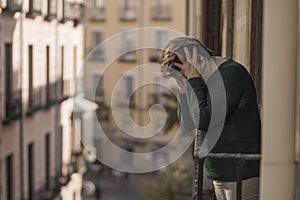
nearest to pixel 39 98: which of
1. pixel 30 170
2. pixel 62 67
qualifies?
pixel 30 170

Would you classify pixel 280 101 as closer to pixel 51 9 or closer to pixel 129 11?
pixel 51 9

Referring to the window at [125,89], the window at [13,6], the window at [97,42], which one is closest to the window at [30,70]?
the window at [13,6]

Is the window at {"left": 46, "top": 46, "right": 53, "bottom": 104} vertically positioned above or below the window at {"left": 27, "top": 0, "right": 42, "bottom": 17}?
below

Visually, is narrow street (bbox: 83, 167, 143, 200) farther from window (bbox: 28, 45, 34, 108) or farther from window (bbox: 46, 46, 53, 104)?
window (bbox: 28, 45, 34, 108)

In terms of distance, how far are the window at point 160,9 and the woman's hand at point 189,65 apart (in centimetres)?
2516

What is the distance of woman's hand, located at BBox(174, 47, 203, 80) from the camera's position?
3443 millimetres

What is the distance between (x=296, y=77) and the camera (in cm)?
271

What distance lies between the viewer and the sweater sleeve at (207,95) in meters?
3.33

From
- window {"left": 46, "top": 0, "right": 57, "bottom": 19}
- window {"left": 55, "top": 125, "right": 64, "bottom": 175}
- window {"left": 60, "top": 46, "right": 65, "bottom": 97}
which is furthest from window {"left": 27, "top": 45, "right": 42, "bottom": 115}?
window {"left": 60, "top": 46, "right": 65, "bottom": 97}

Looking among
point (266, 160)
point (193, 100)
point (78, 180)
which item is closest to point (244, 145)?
point (193, 100)

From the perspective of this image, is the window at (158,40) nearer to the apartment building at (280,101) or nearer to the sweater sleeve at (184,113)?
the sweater sleeve at (184,113)

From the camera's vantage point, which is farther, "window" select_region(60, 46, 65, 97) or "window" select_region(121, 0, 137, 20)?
"window" select_region(121, 0, 137, 20)

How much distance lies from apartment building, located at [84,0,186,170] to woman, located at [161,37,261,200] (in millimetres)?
24048

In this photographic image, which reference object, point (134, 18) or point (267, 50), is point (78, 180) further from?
point (267, 50)
